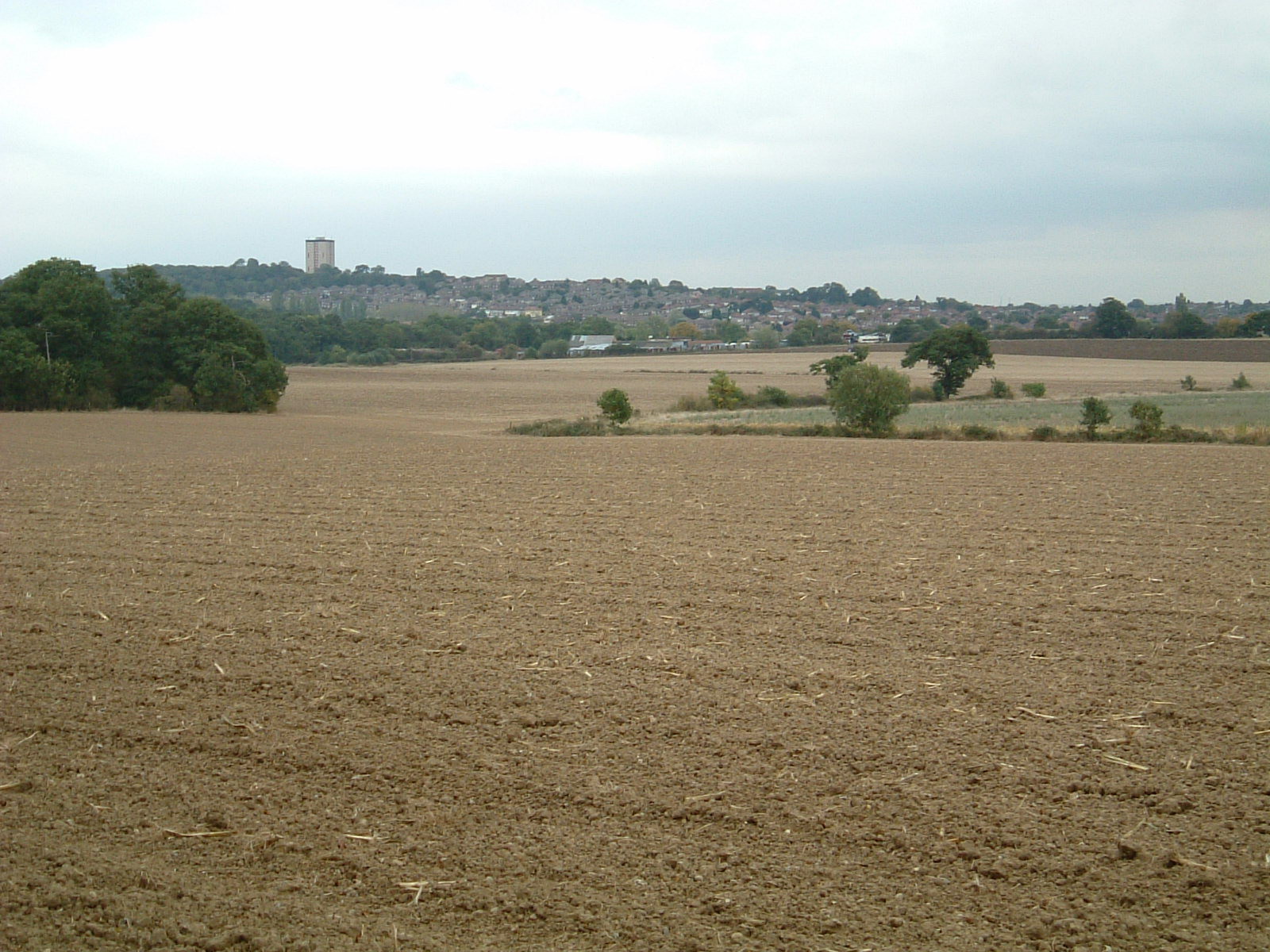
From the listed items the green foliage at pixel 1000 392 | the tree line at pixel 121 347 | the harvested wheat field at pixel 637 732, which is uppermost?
the tree line at pixel 121 347

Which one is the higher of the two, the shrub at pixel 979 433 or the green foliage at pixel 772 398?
the green foliage at pixel 772 398

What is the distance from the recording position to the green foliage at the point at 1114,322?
108 m

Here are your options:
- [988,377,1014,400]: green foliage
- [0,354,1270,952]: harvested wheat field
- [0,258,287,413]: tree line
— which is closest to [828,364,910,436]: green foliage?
[0,354,1270,952]: harvested wheat field

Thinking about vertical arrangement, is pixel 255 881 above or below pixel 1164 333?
below

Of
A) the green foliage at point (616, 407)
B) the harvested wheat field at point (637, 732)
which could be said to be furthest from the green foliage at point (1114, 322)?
the harvested wheat field at point (637, 732)

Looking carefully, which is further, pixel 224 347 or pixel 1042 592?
pixel 224 347

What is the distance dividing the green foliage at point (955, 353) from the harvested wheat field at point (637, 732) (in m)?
49.8

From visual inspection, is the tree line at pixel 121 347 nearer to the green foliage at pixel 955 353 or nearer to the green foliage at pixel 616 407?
the green foliage at pixel 616 407

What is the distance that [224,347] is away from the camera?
50.8 metres

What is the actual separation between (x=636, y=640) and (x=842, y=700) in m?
2.15

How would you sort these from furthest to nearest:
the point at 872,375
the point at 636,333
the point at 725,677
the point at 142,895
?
1. the point at 636,333
2. the point at 872,375
3. the point at 725,677
4. the point at 142,895

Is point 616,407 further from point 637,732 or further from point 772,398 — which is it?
point 637,732

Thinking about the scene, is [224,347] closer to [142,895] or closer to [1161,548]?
[1161,548]

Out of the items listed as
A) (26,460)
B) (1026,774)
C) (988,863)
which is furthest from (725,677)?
(26,460)
